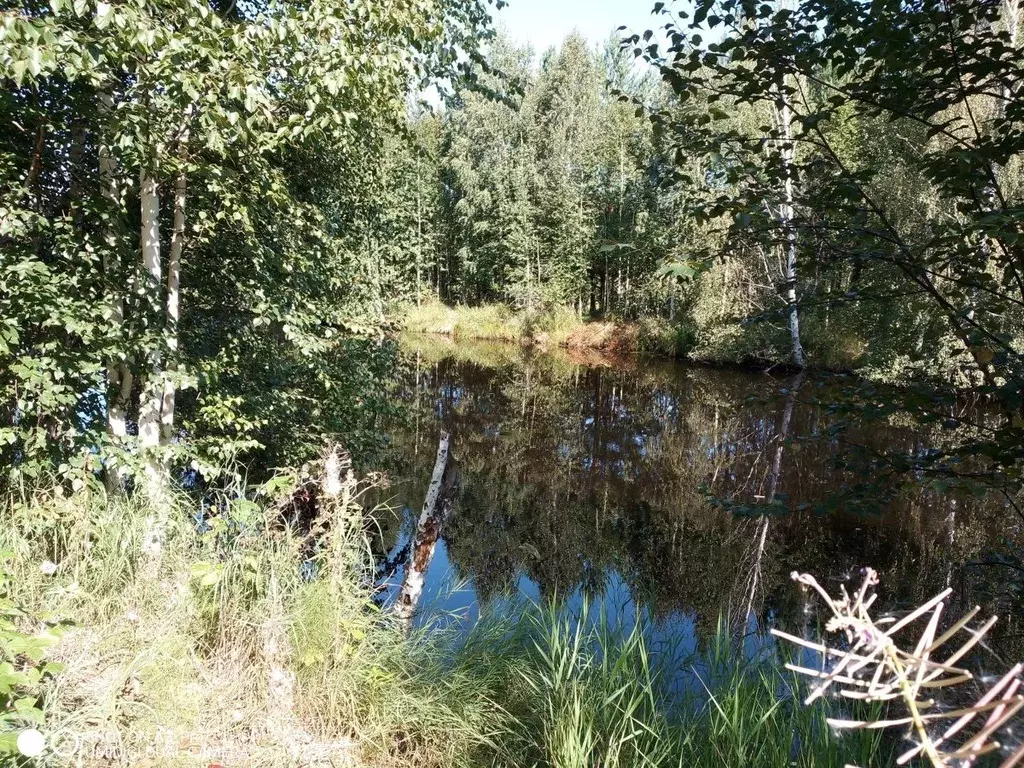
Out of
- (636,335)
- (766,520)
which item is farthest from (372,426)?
(636,335)

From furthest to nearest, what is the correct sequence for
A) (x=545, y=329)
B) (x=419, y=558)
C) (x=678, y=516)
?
(x=545, y=329) < (x=678, y=516) < (x=419, y=558)

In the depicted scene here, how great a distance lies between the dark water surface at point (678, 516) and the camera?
18.7 ft

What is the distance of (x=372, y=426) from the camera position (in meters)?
7.70

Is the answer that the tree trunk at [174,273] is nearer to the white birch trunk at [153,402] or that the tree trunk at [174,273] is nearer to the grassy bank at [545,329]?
the white birch trunk at [153,402]

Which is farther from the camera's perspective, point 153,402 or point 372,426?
point 372,426

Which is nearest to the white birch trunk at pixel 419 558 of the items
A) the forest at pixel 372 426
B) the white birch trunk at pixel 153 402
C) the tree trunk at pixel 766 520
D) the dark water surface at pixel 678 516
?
the forest at pixel 372 426

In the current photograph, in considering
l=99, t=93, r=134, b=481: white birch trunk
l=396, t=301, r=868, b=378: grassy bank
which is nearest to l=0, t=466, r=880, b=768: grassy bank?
l=99, t=93, r=134, b=481: white birch trunk

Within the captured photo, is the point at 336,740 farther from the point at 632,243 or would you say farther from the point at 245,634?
the point at 632,243

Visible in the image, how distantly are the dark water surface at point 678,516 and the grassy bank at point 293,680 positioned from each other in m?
0.79

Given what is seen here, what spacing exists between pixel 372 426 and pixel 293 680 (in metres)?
5.00

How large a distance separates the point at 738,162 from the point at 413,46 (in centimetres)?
225

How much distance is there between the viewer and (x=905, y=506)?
28.2ft

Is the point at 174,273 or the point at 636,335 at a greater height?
the point at 174,273

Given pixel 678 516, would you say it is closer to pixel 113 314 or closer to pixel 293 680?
pixel 293 680
